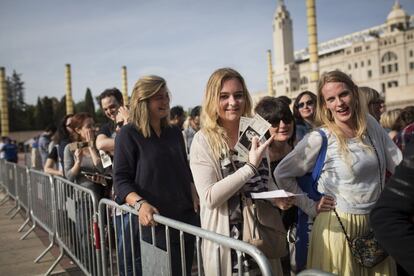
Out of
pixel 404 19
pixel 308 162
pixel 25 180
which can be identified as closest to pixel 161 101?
pixel 308 162

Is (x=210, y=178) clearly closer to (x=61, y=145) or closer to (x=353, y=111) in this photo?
(x=353, y=111)

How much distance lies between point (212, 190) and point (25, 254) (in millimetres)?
4732

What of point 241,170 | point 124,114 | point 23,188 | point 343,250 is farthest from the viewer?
point 23,188

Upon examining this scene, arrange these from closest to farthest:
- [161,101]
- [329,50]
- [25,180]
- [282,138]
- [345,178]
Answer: [345,178] → [161,101] → [282,138] → [25,180] → [329,50]

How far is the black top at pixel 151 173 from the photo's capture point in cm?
281

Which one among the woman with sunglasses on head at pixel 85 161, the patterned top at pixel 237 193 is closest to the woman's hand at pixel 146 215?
the patterned top at pixel 237 193

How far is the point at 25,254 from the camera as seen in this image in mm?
5641

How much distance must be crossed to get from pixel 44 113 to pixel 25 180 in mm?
61676

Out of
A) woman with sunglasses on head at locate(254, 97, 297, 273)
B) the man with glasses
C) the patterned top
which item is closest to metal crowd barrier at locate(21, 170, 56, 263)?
the man with glasses

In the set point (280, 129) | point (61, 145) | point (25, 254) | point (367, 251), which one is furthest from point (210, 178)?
point (25, 254)

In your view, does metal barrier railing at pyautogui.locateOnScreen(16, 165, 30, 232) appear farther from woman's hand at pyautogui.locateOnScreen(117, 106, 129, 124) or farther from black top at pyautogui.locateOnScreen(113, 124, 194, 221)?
black top at pyautogui.locateOnScreen(113, 124, 194, 221)

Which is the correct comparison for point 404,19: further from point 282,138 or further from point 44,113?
point 282,138

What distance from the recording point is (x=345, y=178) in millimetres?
2350

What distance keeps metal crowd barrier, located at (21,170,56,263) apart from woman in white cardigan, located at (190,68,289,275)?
3.44m
